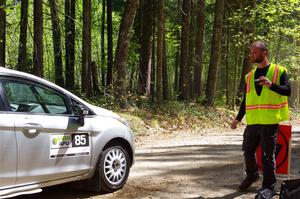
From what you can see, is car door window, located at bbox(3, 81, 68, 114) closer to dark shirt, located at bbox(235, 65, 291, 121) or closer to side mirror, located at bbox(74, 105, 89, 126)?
side mirror, located at bbox(74, 105, 89, 126)

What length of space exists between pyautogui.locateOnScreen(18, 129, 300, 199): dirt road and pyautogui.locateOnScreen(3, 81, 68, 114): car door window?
1.38 meters

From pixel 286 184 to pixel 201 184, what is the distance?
7.30 feet

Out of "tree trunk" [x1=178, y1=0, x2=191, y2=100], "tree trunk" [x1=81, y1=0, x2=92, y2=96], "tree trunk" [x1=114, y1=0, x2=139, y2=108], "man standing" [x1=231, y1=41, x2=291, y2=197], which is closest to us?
"man standing" [x1=231, y1=41, x2=291, y2=197]

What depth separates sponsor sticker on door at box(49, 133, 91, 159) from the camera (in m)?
5.85

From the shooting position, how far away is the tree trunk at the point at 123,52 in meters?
16.1

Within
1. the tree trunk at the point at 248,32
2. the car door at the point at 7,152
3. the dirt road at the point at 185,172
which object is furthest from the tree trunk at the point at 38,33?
the tree trunk at the point at 248,32

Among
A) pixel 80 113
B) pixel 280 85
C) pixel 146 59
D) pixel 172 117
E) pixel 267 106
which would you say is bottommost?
pixel 172 117

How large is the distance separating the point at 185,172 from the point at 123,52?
8.73m

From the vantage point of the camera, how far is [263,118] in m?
5.97

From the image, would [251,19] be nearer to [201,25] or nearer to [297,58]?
[201,25]

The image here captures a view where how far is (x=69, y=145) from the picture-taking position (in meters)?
6.08

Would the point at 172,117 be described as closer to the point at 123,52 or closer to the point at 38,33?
the point at 123,52

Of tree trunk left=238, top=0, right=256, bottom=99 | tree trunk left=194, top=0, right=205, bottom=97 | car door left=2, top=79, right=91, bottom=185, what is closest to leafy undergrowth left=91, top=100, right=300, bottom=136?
tree trunk left=238, top=0, right=256, bottom=99

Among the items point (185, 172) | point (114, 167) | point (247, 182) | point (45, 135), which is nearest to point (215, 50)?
point (185, 172)
